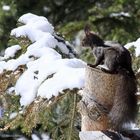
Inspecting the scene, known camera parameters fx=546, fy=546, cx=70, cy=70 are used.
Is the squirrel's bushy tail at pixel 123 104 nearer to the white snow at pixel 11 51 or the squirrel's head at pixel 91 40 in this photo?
the squirrel's head at pixel 91 40

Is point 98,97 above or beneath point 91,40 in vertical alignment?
beneath

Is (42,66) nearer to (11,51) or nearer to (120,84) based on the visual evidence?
(11,51)

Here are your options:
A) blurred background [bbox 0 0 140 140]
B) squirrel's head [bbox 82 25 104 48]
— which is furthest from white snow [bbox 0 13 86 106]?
blurred background [bbox 0 0 140 140]

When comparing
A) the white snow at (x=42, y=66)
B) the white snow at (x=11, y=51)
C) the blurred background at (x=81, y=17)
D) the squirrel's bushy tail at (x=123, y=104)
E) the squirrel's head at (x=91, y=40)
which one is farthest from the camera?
the blurred background at (x=81, y=17)

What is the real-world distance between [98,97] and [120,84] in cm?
10

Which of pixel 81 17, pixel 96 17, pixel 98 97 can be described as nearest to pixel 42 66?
pixel 98 97

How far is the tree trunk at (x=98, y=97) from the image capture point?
1.91 m

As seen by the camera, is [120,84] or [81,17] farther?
[81,17]

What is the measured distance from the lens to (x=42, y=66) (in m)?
2.41

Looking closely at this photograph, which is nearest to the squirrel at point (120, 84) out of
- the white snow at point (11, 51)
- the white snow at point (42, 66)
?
the white snow at point (42, 66)

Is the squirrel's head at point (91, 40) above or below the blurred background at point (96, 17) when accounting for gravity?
below

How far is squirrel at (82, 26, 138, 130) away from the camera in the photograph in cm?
190

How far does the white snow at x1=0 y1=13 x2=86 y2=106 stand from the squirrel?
0.64ft

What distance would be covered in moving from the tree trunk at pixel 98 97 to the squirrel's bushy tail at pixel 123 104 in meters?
0.02
